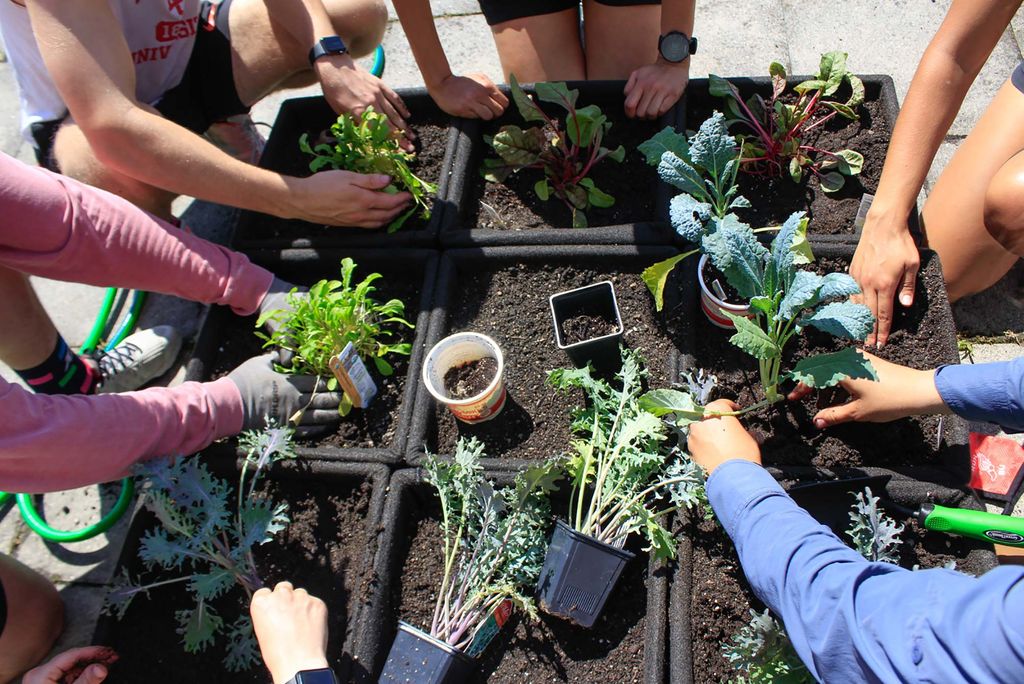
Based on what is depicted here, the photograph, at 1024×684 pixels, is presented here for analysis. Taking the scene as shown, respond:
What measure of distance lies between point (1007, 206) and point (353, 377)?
1735 millimetres

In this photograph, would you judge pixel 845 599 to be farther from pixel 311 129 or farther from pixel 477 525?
pixel 311 129

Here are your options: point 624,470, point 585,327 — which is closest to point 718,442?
point 624,470

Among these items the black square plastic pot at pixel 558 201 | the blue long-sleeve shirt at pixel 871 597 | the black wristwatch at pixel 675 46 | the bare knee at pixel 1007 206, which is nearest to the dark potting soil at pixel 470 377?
the black square plastic pot at pixel 558 201

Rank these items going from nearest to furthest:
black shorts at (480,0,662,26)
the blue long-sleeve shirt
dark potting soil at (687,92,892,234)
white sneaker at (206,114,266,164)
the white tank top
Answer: the blue long-sleeve shirt
the white tank top
dark potting soil at (687,92,892,234)
black shorts at (480,0,662,26)
white sneaker at (206,114,266,164)

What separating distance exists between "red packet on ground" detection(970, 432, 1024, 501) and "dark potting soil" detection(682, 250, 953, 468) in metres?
0.10

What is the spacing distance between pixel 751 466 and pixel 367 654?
0.93 metres

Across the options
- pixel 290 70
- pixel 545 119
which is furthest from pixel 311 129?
pixel 545 119

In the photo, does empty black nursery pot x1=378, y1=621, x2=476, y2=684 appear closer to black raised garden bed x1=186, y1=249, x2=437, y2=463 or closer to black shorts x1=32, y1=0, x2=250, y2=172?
black raised garden bed x1=186, y1=249, x2=437, y2=463

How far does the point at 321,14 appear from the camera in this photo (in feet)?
7.38

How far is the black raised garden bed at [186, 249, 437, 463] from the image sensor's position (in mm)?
1821

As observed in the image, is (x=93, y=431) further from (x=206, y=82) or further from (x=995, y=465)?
(x=995, y=465)

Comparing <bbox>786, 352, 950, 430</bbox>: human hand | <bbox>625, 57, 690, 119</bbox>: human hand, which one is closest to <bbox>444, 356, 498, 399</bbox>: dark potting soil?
<bbox>786, 352, 950, 430</bbox>: human hand

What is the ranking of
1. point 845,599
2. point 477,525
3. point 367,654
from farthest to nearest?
point 477,525
point 367,654
point 845,599

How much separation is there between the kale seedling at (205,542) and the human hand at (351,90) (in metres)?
1.06
